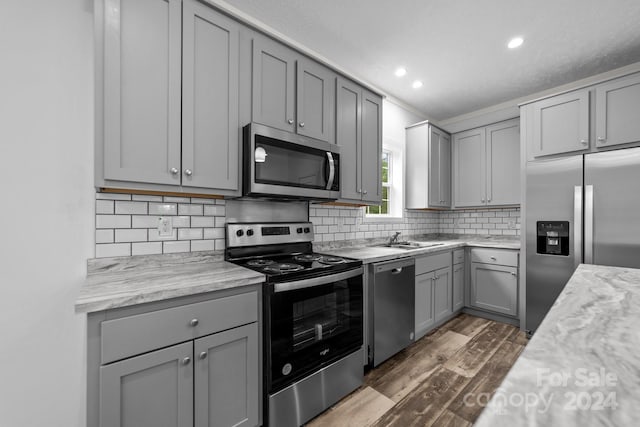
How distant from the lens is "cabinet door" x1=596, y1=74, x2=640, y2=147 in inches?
92.2

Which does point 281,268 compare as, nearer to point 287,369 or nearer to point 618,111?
point 287,369

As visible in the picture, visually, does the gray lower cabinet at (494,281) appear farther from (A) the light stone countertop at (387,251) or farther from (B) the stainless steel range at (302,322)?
(B) the stainless steel range at (302,322)

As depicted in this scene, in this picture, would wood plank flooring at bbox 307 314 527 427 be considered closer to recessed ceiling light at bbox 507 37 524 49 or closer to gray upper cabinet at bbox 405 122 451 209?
gray upper cabinet at bbox 405 122 451 209

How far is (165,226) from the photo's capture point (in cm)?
170

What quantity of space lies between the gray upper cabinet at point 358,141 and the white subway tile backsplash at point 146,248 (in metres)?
1.40

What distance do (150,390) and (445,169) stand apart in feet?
12.6

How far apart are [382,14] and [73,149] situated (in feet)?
7.24

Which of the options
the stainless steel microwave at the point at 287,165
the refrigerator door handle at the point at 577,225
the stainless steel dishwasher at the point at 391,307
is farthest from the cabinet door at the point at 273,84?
the refrigerator door handle at the point at 577,225

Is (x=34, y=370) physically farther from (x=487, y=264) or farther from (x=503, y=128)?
(x=503, y=128)

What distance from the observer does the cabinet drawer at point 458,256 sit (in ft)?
10.4

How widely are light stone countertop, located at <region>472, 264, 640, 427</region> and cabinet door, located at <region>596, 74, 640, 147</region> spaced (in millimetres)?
2547

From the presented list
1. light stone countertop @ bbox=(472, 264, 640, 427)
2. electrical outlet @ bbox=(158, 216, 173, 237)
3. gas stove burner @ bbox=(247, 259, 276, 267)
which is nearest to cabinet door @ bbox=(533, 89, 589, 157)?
light stone countertop @ bbox=(472, 264, 640, 427)

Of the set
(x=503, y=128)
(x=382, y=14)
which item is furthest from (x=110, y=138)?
(x=503, y=128)

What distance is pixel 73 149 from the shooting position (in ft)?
4.71
